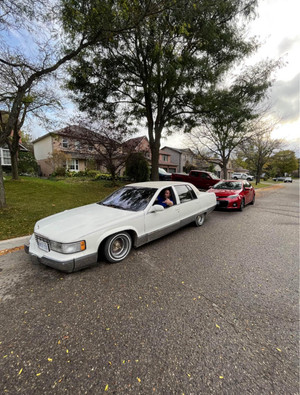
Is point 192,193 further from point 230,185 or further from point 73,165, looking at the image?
point 73,165

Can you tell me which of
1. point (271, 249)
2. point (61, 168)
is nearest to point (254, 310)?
point (271, 249)

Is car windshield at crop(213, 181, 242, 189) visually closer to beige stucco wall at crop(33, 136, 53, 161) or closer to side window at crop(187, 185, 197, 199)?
side window at crop(187, 185, 197, 199)

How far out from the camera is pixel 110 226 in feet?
10.1

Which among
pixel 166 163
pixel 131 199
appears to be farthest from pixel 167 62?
pixel 166 163

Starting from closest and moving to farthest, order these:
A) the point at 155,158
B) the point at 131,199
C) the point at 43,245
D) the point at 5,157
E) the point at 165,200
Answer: the point at 43,245 → the point at 131,199 → the point at 165,200 → the point at 155,158 → the point at 5,157

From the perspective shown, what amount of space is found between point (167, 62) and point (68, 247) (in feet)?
27.2

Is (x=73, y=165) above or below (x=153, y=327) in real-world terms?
above

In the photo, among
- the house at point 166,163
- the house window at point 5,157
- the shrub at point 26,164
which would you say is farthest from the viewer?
the house at point 166,163

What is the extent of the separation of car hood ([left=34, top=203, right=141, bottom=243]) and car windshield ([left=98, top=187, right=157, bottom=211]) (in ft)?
0.83

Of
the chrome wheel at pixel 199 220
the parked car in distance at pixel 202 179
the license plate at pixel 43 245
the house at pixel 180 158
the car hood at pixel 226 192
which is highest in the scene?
the house at pixel 180 158

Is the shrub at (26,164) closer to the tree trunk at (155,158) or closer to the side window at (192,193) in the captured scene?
the tree trunk at (155,158)

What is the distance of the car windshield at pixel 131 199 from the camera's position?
387 cm

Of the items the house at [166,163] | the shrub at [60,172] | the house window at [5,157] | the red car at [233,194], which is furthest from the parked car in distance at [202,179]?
the house window at [5,157]

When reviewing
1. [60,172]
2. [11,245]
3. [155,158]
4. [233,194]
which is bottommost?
[11,245]
